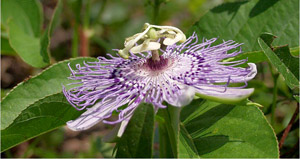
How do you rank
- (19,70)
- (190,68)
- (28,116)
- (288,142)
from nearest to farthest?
(28,116), (190,68), (288,142), (19,70)

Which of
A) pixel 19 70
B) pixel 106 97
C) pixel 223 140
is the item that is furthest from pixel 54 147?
pixel 223 140

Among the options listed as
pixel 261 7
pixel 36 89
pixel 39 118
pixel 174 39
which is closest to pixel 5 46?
pixel 36 89

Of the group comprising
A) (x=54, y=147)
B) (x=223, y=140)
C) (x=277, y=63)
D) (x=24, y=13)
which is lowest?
(x=54, y=147)

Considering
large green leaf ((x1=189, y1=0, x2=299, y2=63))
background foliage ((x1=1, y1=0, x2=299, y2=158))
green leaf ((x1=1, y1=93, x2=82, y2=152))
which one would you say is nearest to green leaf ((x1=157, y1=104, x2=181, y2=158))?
background foliage ((x1=1, y1=0, x2=299, y2=158))

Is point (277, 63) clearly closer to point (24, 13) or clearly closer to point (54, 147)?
point (24, 13)

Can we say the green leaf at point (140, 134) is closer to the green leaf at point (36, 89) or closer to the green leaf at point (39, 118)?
the green leaf at point (39, 118)

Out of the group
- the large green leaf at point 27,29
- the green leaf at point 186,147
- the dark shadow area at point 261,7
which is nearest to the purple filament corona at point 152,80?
the green leaf at point 186,147

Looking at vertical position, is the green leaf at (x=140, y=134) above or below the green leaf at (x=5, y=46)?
below
